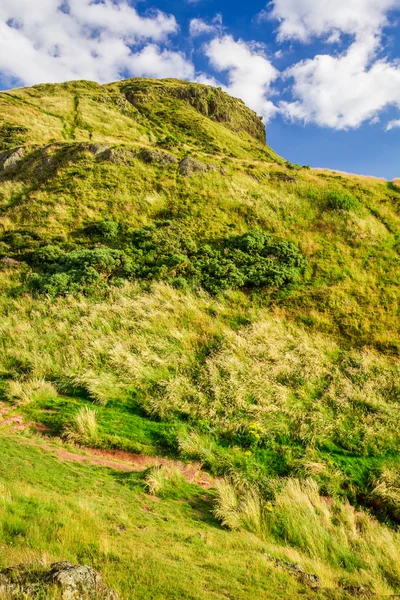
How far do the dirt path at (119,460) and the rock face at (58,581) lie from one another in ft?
15.2

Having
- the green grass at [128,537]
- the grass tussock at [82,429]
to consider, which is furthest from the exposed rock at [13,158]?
the green grass at [128,537]

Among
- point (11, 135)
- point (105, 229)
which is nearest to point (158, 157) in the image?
point (105, 229)

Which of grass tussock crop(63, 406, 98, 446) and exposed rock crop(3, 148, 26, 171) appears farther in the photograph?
exposed rock crop(3, 148, 26, 171)

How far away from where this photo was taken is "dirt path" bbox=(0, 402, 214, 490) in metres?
7.74

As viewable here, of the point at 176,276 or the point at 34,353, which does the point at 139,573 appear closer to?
the point at 34,353

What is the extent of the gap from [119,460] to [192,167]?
2636 cm

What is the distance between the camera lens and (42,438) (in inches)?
332

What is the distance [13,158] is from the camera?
110 feet

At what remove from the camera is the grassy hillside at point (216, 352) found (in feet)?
18.7

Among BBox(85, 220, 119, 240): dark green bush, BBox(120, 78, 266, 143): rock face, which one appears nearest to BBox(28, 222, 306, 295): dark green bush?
BBox(85, 220, 119, 240): dark green bush

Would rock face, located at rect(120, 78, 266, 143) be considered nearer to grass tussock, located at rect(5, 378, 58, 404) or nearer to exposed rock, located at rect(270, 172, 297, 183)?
exposed rock, located at rect(270, 172, 297, 183)

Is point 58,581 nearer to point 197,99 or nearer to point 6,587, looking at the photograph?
point 6,587

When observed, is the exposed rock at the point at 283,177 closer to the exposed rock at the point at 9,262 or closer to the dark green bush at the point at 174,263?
the dark green bush at the point at 174,263

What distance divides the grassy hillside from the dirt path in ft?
0.92
